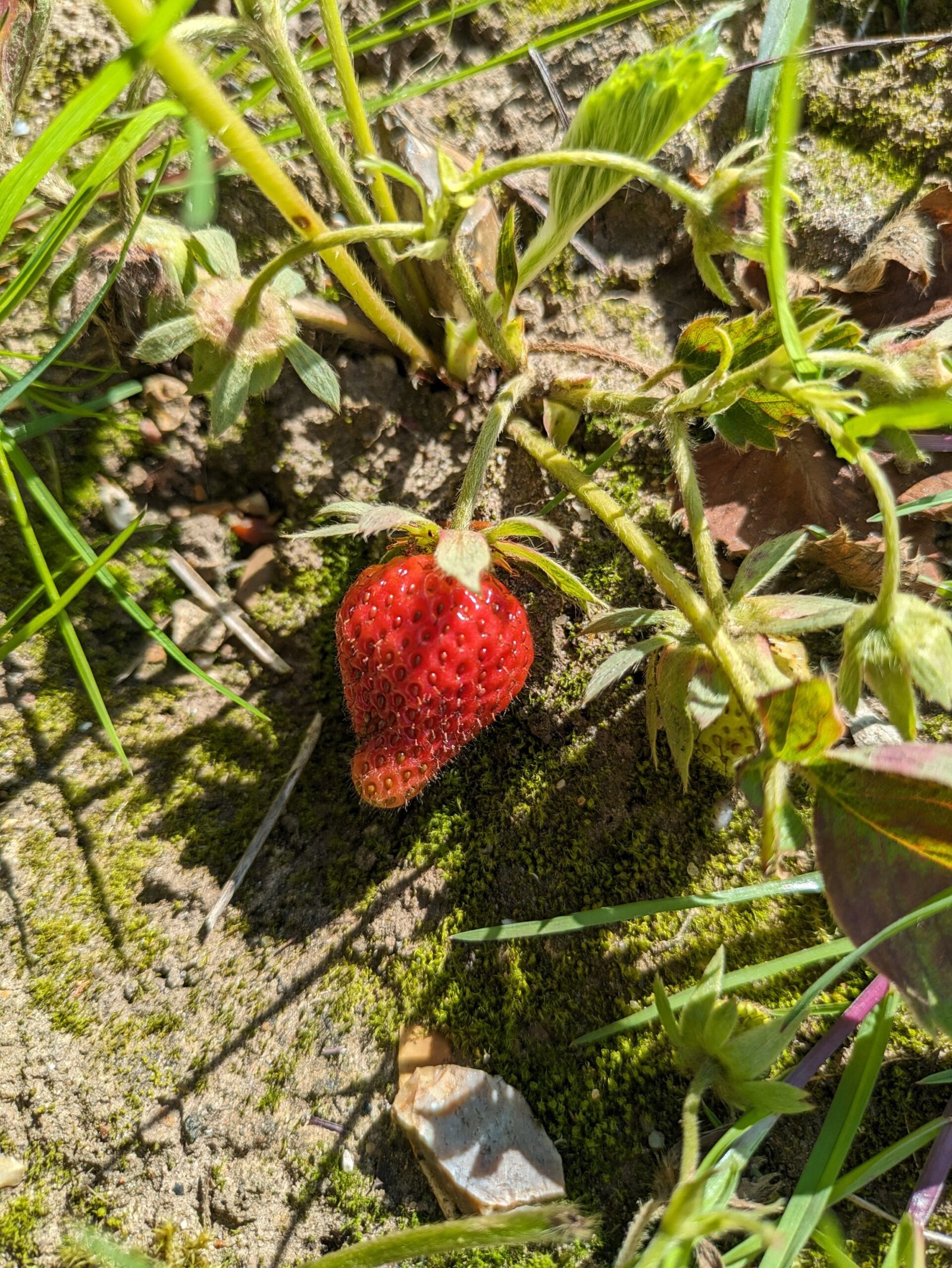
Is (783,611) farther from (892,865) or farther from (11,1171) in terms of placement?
(11,1171)

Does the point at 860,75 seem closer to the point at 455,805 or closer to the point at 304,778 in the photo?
the point at 455,805

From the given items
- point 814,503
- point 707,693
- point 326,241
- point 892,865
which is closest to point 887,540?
point 707,693

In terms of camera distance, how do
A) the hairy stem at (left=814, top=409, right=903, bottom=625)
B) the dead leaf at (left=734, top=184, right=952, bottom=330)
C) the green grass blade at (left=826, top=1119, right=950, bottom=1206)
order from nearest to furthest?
the hairy stem at (left=814, top=409, right=903, bottom=625) < the green grass blade at (left=826, top=1119, right=950, bottom=1206) < the dead leaf at (left=734, top=184, right=952, bottom=330)

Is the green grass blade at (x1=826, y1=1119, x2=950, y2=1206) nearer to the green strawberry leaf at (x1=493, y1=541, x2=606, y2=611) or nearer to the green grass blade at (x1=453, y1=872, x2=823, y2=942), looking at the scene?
the green grass blade at (x1=453, y1=872, x2=823, y2=942)

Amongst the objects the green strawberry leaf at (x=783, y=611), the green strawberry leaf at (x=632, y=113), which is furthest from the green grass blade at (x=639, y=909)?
the green strawberry leaf at (x=632, y=113)

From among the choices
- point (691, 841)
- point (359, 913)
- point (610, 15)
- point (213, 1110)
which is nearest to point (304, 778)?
point (359, 913)

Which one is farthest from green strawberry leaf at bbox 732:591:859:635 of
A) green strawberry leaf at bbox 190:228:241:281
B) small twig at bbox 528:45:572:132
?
small twig at bbox 528:45:572:132
